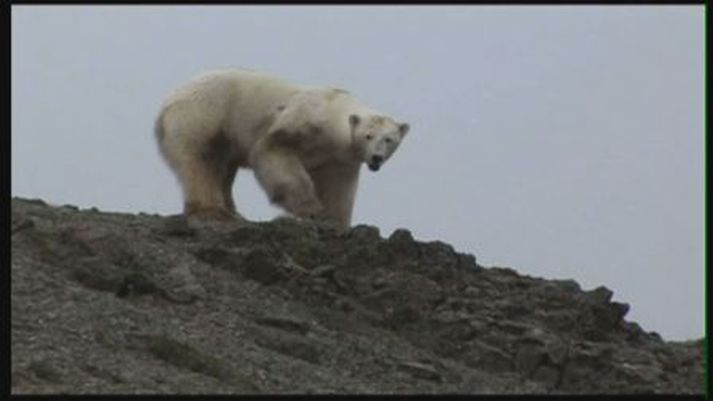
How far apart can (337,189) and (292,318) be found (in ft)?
15.5

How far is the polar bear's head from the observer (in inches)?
775

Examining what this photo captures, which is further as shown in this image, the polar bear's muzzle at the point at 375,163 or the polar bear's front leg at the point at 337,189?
the polar bear's front leg at the point at 337,189

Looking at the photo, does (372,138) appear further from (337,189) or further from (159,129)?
(159,129)

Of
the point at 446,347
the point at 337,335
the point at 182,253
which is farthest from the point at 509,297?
the point at 182,253

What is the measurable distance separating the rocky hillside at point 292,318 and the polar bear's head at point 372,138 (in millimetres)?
2127

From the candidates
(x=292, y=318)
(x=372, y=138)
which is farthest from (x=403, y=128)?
(x=292, y=318)

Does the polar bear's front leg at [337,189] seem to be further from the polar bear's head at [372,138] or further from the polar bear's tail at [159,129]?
the polar bear's tail at [159,129]

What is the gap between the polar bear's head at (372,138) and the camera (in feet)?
64.6

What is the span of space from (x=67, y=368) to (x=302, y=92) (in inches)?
329

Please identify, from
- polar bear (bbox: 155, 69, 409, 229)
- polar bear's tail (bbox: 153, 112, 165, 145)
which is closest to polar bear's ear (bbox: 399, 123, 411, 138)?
polar bear (bbox: 155, 69, 409, 229)

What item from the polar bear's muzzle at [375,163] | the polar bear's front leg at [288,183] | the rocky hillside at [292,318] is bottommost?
the rocky hillside at [292,318]

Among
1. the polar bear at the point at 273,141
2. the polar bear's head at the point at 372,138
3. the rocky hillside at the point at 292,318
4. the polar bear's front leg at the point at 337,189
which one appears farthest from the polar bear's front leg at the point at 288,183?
the rocky hillside at the point at 292,318

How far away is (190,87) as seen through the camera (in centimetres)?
2069

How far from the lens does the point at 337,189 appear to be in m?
20.1
